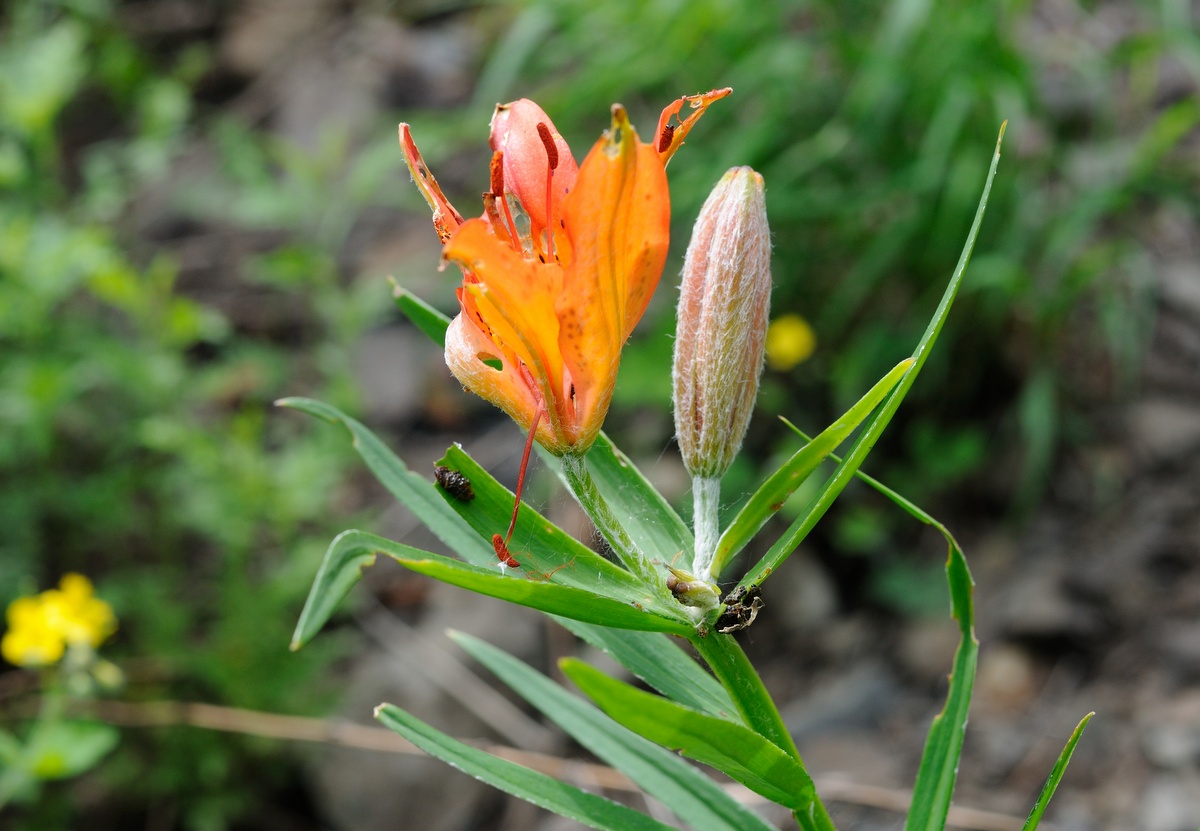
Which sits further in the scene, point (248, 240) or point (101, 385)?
point (248, 240)

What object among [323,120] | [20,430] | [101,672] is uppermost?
[323,120]

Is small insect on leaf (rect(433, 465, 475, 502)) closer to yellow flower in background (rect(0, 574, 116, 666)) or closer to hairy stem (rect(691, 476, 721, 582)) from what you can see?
hairy stem (rect(691, 476, 721, 582))

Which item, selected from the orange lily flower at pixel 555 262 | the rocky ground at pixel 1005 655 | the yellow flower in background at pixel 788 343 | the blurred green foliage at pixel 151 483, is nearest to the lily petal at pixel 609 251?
the orange lily flower at pixel 555 262

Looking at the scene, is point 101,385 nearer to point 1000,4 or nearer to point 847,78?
point 847,78

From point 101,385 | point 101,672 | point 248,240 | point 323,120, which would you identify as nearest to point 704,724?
point 101,672

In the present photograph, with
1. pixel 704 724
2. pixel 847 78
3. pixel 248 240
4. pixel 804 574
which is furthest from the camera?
pixel 248 240

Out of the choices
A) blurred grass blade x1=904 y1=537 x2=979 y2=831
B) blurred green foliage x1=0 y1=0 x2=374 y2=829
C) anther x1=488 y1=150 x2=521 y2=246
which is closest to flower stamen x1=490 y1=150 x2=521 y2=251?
anther x1=488 y1=150 x2=521 y2=246

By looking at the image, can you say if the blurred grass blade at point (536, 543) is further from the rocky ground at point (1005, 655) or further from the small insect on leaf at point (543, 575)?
the rocky ground at point (1005, 655)

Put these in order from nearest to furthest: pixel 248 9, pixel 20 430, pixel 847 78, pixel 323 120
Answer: pixel 20 430 → pixel 847 78 → pixel 323 120 → pixel 248 9
